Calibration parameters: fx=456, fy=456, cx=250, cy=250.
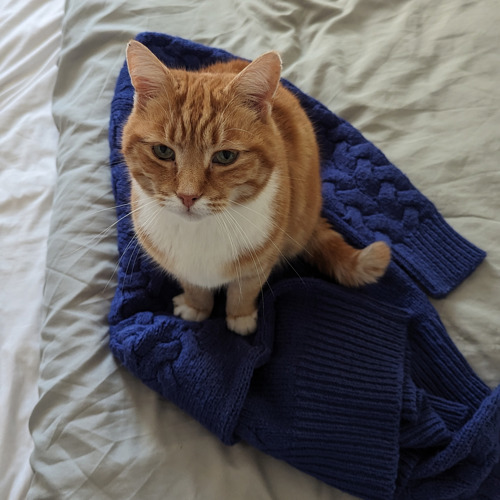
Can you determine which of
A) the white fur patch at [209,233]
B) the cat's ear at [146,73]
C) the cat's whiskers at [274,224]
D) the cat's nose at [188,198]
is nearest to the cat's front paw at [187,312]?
the white fur patch at [209,233]

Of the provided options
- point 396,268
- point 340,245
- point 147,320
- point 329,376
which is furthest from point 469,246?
point 147,320

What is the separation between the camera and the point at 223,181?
882 millimetres

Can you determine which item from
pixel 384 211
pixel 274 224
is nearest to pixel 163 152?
pixel 274 224

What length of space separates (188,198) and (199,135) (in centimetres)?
13

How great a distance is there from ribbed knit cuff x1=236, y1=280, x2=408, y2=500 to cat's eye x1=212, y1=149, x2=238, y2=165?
43 cm

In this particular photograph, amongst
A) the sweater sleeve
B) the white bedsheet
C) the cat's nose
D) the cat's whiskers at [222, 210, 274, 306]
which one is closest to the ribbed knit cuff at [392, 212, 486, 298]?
the sweater sleeve

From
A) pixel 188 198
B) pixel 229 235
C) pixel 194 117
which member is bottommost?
pixel 229 235

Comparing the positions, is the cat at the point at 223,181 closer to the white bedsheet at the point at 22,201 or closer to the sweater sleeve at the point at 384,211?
the sweater sleeve at the point at 384,211

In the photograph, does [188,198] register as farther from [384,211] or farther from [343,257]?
[384,211]

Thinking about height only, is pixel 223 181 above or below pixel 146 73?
below

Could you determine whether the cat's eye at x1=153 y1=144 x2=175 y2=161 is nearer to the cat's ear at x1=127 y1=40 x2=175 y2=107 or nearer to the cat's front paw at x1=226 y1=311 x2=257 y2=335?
the cat's ear at x1=127 y1=40 x2=175 y2=107

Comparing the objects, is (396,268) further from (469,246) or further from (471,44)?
(471,44)

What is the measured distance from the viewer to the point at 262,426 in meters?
1.02

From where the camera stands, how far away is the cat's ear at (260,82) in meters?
0.83
